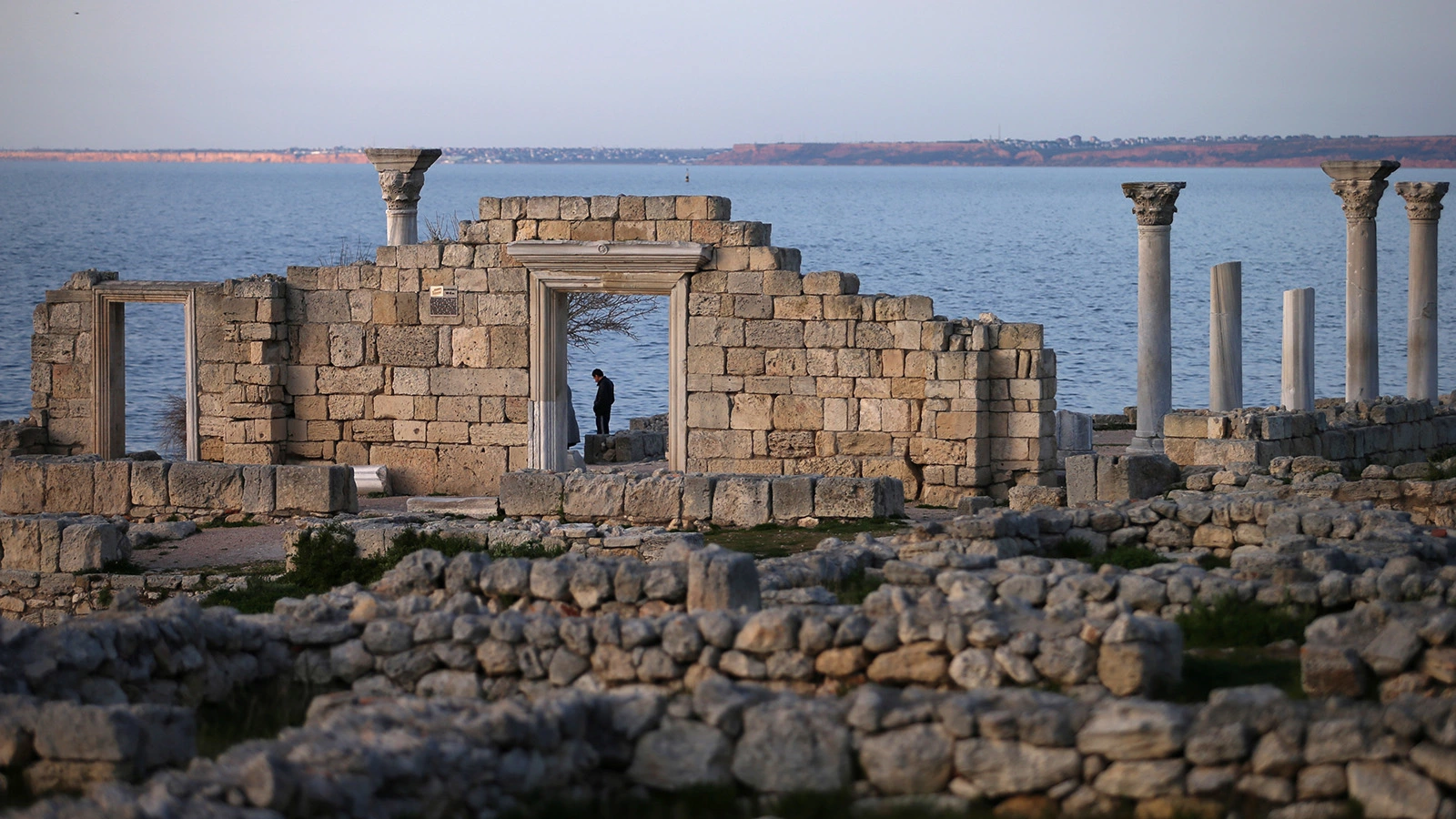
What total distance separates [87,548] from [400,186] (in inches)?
277

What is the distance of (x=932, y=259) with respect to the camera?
8294cm

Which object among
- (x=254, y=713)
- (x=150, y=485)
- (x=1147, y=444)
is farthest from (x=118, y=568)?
(x=1147, y=444)

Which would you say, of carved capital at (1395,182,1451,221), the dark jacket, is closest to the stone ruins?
Result: carved capital at (1395,182,1451,221)

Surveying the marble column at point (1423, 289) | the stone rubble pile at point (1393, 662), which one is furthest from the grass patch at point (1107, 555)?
the marble column at point (1423, 289)

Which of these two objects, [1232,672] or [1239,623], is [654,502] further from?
[1232,672]

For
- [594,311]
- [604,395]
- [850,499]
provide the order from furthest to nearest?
[594,311]
[604,395]
[850,499]

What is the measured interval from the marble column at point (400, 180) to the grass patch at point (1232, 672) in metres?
12.8

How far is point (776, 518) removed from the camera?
14.6m

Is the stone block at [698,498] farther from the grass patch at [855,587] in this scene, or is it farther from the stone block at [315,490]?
the grass patch at [855,587]

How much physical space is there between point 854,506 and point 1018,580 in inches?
214

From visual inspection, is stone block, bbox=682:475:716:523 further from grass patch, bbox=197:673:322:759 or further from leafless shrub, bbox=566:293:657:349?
leafless shrub, bbox=566:293:657:349

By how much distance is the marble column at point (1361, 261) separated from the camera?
20859 mm

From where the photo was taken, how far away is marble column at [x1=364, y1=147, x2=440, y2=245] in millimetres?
19516

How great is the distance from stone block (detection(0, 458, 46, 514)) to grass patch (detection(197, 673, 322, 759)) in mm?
8643
